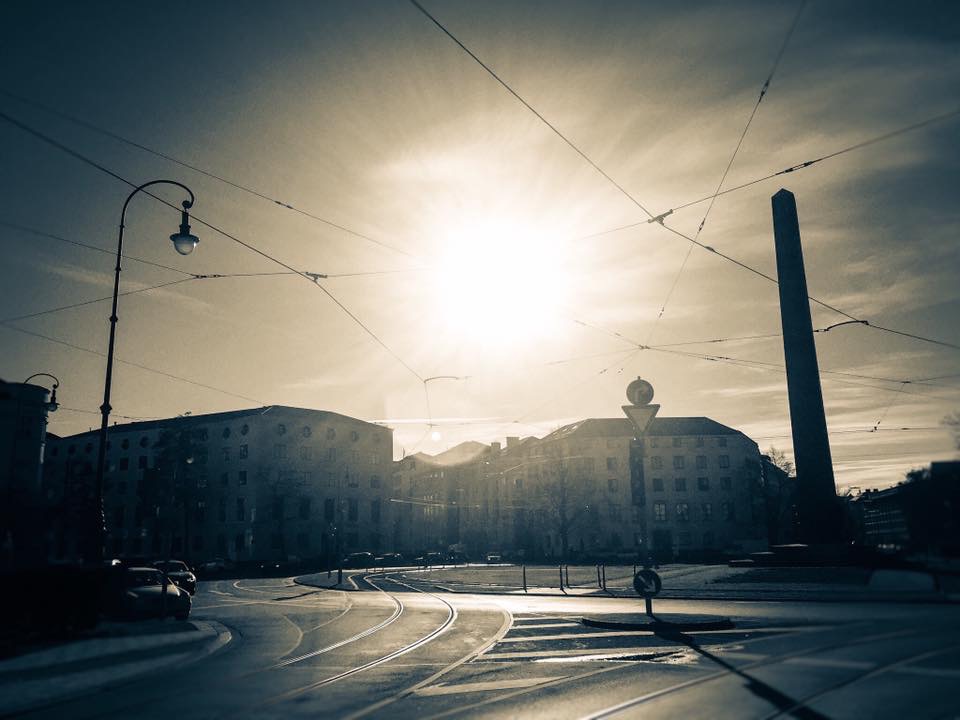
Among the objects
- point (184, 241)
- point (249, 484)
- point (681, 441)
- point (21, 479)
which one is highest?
point (681, 441)

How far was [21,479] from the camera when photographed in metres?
14.0

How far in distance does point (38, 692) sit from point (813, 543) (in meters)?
34.4

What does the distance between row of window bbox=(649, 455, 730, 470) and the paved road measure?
72.6 metres

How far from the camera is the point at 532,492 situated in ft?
307

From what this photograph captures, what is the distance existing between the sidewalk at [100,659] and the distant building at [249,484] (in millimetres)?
52407

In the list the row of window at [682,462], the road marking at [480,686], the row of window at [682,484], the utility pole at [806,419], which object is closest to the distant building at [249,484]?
the row of window at [682,484]

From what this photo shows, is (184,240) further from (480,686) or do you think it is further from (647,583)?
(647,583)

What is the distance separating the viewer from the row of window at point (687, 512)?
87125 millimetres

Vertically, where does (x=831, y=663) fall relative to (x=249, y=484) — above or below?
below

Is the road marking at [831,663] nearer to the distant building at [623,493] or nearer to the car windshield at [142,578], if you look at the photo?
the car windshield at [142,578]

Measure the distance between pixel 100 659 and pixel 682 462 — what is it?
278 ft

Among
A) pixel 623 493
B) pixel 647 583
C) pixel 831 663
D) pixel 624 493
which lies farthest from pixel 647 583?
pixel 623 493

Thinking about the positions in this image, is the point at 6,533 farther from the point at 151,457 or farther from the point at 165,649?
the point at 151,457

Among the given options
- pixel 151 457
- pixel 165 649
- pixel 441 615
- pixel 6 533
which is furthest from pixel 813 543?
pixel 151 457
